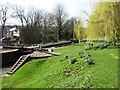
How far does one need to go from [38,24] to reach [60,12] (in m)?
7.30

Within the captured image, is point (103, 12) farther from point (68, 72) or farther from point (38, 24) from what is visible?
point (38, 24)

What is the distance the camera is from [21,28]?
5381 cm

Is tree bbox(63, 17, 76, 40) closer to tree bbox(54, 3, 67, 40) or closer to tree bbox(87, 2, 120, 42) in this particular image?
tree bbox(54, 3, 67, 40)

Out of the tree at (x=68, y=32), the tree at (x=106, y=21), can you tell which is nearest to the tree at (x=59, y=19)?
the tree at (x=68, y=32)

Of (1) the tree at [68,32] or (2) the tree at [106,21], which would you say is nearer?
(2) the tree at [106,21]

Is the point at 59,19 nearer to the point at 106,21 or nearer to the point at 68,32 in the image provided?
the point at 68,32

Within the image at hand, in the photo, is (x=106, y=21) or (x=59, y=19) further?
(x=59, y=19)

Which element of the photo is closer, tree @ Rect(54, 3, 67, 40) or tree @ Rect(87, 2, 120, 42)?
tree @ Rect(87, 2, 120, 42)

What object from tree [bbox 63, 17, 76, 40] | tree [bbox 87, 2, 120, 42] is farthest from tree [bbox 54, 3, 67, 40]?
tree [bbox 87, 2, 120, 42]

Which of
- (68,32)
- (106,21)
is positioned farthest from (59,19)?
(106,21)

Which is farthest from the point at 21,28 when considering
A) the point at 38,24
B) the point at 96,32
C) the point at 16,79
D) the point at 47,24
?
the point at 16,79

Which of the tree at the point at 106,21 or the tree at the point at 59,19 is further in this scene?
the tree at the point at 59,19

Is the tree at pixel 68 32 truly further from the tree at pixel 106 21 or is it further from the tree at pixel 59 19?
the tree at pixel 106 21

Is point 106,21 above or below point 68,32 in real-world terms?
above
